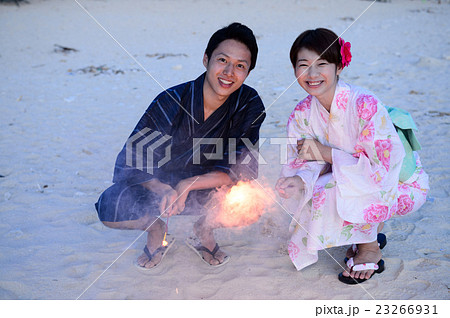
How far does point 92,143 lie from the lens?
4.01 metres

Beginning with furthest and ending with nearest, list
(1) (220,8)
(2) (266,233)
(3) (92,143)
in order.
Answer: (1) (220,8) < (3) (92,143) < (2) (266,233)

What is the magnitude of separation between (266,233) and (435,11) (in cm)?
1149

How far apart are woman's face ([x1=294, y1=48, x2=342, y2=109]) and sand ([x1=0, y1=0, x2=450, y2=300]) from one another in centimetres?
98

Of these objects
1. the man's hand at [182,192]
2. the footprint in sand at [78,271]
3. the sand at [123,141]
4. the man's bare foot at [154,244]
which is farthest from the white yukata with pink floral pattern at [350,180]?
the footprint in sand at [78,271]

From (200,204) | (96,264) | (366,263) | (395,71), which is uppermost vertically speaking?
(395,71)

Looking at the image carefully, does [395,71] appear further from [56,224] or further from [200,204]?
[56,224]

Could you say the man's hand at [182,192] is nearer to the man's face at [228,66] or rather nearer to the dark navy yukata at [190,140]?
the dark navy yukata at [190,140]

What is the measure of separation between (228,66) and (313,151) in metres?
0.68

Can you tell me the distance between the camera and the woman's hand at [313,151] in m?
2.17

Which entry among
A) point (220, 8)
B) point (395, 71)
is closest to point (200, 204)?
point (395, 71)

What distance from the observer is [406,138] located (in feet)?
6.95

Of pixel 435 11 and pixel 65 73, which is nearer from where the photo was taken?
pixel 65 73
